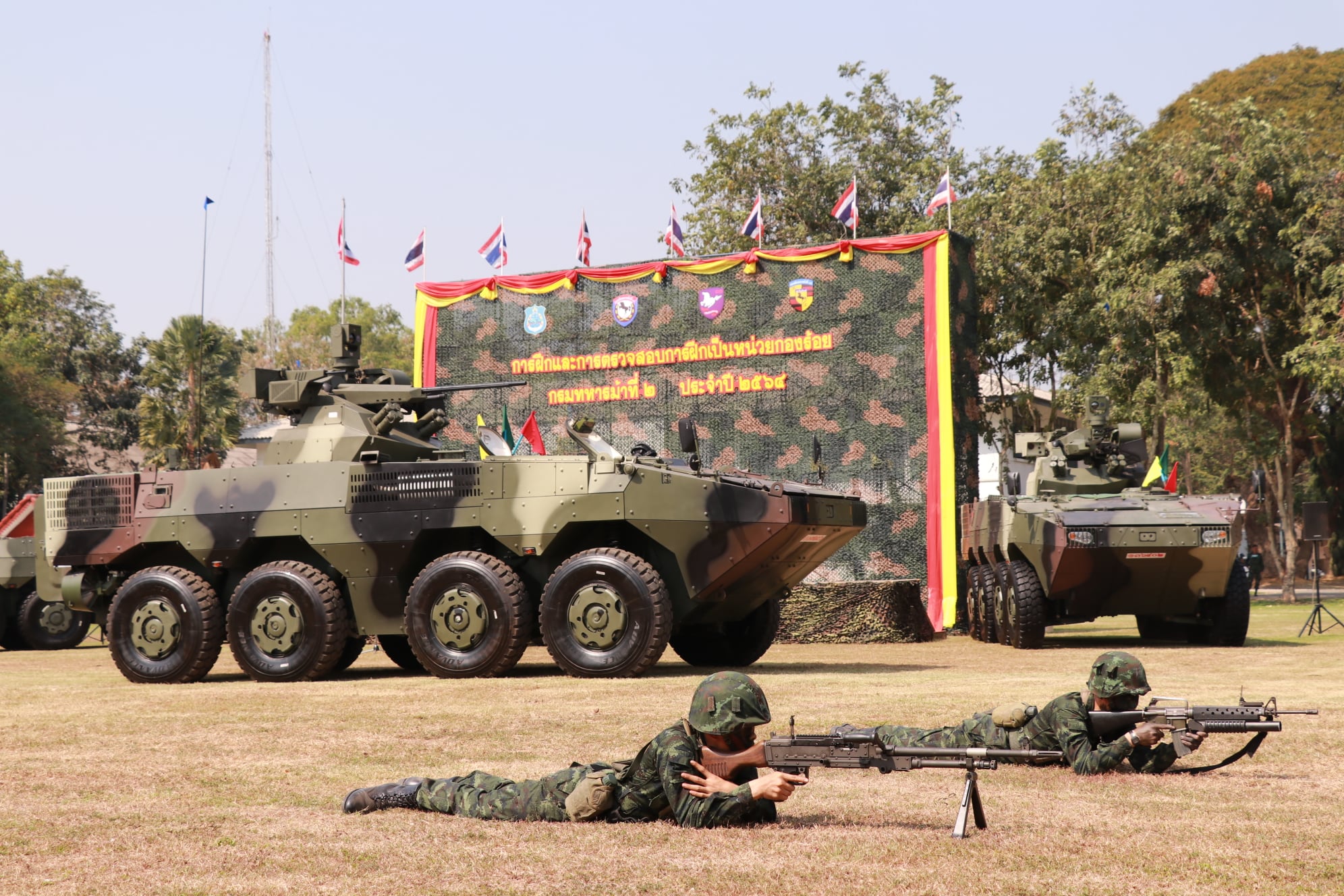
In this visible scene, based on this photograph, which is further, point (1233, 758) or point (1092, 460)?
point (1092, 460)

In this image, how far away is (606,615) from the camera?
13.3 metres

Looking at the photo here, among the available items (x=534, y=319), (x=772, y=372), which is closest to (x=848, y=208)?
(x=772, y=372)

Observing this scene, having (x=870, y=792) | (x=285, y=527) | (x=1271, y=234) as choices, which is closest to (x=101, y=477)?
(x=285, y=527)

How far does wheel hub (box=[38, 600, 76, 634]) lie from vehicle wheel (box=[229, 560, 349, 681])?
8.57 meters

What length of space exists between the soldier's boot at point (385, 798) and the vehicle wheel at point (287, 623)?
7297 mm

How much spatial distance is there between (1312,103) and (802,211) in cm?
1614

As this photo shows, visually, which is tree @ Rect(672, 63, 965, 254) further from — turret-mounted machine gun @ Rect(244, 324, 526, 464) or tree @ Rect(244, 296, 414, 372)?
tree @ Rect(244, 296, 414, 372)

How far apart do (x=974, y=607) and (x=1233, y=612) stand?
396 cm

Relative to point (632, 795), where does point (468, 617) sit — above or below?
above

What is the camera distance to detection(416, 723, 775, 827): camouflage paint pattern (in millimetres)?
6316

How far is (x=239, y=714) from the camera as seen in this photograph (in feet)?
36.1

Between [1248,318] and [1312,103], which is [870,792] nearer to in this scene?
[1248,318]

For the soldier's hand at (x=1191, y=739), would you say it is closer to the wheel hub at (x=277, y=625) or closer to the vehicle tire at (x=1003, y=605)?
the wheel hub at (x=277, y=625)

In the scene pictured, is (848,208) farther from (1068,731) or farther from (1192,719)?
(1192,719)
